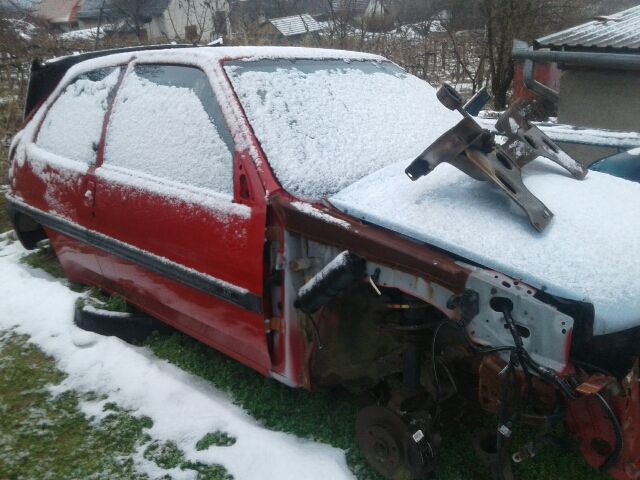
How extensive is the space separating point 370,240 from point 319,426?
1045mm

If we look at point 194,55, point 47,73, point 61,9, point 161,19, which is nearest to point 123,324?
point 194,55

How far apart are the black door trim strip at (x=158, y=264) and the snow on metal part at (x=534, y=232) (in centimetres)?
60

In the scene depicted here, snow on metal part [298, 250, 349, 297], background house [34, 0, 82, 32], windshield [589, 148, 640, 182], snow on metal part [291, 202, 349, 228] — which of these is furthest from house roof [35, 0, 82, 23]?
snow on metal part [298, 250, 349, 297]

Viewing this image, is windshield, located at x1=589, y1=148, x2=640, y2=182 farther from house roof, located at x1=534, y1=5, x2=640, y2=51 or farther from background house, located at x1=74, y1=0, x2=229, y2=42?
background house, located at x1=74, y1=0, x2=229, y2=42

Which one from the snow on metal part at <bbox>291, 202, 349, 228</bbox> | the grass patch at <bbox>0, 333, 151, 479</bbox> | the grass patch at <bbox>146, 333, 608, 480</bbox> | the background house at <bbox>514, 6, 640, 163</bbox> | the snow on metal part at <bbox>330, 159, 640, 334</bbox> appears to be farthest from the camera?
the background house at <bbox>514, 6, 640, 163</bbox>

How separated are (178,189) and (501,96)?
10709mm

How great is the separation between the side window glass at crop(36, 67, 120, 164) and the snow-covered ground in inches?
38.7

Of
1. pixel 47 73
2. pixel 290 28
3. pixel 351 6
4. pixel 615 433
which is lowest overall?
pixel 615 433

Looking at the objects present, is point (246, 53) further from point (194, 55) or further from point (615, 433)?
point (615, 433)

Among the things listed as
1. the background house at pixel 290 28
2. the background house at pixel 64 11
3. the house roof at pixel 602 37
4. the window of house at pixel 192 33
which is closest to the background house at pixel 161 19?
the window of house at pixel 192 33

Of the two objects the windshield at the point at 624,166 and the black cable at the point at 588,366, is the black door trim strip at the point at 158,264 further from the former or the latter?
the windshield at the point at 624,166

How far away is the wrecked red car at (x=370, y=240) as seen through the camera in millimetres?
1766

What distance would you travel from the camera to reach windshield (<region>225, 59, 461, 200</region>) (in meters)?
2.33

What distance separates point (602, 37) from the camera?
287 inches
